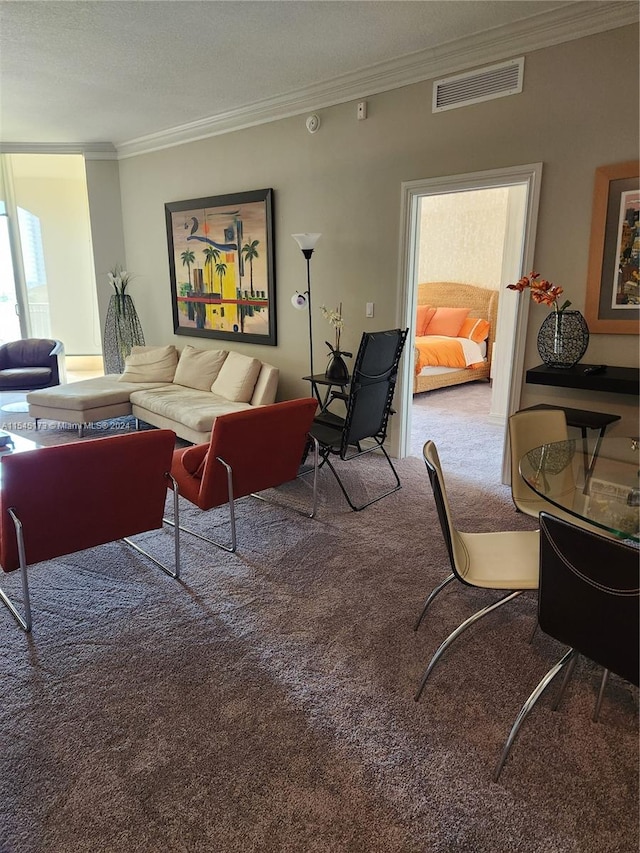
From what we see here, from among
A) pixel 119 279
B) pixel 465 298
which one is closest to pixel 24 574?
pixel 119 279

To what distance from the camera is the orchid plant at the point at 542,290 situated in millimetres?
3242

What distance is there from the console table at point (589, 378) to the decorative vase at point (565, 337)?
0.19 feet

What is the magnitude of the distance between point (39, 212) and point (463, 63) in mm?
6739

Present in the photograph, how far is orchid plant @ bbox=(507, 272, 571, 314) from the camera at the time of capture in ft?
10.6

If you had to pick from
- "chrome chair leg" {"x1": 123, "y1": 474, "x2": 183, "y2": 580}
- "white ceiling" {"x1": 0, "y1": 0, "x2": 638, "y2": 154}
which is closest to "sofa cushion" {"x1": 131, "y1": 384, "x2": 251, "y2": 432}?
"chrome chair leg" {"x1": 123, "y1": 474, "x2": 183, "y2": 580}

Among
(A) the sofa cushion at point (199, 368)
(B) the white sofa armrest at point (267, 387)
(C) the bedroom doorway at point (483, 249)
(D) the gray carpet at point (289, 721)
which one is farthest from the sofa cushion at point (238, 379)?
(D) the gray carpet at point (289, 721)

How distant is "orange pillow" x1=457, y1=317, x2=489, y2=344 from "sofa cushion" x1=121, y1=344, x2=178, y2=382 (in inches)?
165

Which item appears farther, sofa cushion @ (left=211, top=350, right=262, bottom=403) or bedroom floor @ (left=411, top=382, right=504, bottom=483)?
sofa cushion @ (left=211, top=350, right=262, bottom=403)

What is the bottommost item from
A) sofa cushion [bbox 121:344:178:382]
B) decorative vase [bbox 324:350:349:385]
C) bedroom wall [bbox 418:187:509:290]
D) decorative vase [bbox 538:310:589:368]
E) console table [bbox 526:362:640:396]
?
sofa cushion [bbox 121:344:178:382]

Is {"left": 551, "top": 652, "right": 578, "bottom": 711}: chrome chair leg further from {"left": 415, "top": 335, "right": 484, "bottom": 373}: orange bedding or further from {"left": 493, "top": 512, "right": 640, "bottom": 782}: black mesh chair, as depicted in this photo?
{"left": 415, "top": 335, "right": 484, "bottom": 373}: orange bedding

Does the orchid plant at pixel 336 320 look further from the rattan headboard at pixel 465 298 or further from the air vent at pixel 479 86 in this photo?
the rattan headboard at pixel 465 298

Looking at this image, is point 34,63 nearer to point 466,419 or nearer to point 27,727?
point 27,727

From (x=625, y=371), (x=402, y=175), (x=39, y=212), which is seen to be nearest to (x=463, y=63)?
(x=402, y=175)

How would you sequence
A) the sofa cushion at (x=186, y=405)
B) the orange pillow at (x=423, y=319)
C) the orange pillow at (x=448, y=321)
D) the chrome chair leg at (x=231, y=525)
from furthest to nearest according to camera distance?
the orange pillow at (x=423, y=319), the orange pillow at (x=448, y=321), the sofa cushion at (x=186, y=405), the chrome chair leg at (x=231, y=525)
